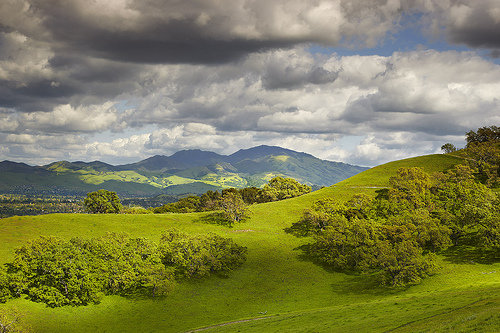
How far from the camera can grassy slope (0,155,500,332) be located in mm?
35750

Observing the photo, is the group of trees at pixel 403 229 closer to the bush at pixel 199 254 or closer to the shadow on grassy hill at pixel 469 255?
the shadow on grassy hill at pixel 469 255

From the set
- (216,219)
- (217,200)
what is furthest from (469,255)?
(217,200)

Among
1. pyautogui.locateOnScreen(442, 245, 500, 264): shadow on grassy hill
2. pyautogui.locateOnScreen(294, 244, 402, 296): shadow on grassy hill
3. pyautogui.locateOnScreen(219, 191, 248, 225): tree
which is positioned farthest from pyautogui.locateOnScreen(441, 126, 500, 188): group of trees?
pyautogui.locateOnScreen(219, 191, 248, 225): tree

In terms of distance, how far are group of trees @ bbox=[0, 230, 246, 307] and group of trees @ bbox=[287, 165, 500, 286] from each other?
97.7 ft

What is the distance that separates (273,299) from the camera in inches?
2734

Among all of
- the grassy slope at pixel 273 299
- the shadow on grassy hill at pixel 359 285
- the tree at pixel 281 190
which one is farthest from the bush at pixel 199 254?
the tree at pixel 281 190

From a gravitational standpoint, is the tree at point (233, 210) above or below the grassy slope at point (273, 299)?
above

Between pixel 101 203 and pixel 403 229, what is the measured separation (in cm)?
13938

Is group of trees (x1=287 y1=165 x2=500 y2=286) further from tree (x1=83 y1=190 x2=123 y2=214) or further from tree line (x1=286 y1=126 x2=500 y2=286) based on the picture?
tree (x1=83 y1=190 x2=123 y2=214)

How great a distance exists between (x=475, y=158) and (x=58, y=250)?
7055 inches

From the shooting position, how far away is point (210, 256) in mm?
81750

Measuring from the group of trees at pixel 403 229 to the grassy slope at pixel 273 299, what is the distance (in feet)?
14.4

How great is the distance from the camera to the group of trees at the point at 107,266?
63.9 m

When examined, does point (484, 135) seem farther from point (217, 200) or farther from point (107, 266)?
point (107, 266)
